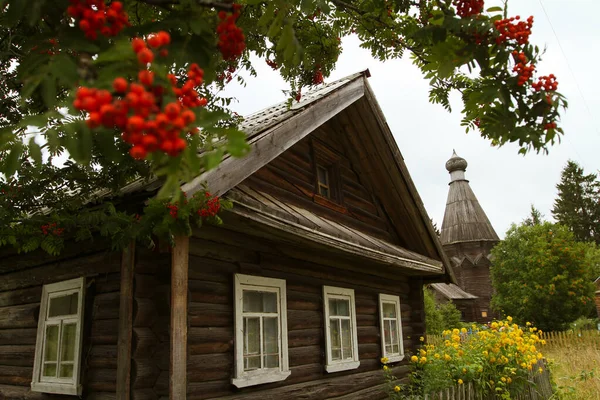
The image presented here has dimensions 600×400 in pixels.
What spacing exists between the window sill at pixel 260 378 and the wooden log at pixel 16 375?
106 inches

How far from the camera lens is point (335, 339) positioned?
7.07m

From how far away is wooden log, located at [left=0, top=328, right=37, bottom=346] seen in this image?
5805 millimetres

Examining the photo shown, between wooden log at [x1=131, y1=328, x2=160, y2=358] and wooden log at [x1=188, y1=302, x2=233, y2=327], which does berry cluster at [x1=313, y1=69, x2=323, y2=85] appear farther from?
wooden log at [x1=131, y1=328, x2=160, y2=358]

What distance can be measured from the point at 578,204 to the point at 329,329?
47076mm

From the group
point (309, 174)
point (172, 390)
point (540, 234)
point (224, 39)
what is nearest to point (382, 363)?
point (309, 174)

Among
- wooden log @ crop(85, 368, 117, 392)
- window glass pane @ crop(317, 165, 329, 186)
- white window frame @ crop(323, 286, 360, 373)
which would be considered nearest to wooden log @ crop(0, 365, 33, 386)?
wooden log @ crop(85, 368, 117, 392)

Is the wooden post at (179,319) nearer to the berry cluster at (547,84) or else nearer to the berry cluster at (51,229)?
the berry cluster at (51,229)

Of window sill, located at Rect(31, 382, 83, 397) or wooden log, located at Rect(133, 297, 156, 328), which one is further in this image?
window sill, located at Rect(31, 382, 83, 397)

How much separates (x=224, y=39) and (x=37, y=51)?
0.73 meters

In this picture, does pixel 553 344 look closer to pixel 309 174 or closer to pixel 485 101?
pixel 309 174

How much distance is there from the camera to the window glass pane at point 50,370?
5410mm

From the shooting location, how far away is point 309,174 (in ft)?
25.4

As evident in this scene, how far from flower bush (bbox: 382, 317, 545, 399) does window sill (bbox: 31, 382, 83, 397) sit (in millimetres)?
4766

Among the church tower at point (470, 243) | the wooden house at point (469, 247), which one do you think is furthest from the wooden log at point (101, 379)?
the church tower at point (470, 243)
